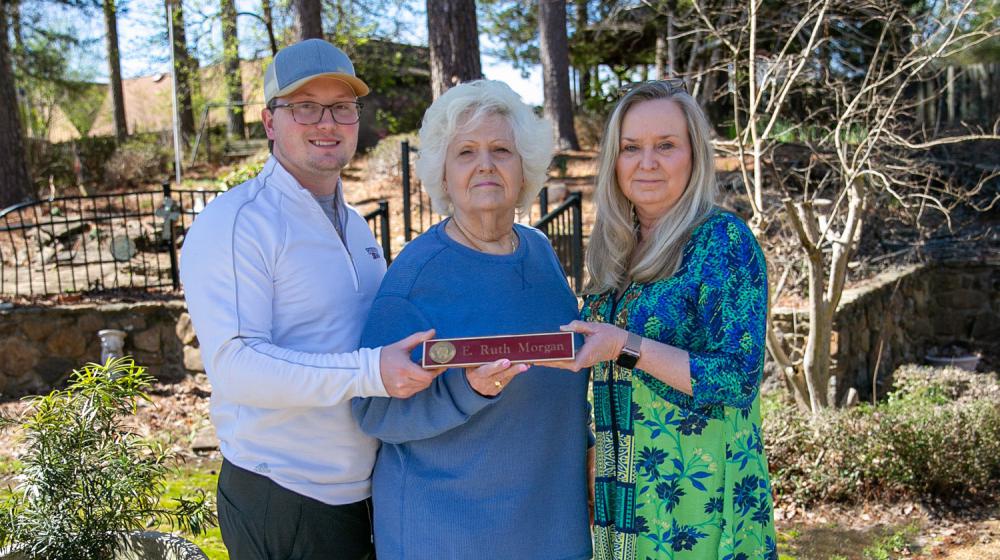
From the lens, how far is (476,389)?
6.37 feet

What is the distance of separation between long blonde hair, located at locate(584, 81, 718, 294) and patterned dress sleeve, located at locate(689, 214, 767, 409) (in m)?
0.07

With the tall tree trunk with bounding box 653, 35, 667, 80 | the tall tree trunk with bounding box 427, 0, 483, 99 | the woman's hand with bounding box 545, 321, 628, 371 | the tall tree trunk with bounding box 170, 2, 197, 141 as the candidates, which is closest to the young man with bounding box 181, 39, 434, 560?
the woman's hand with bounding box 545, 321, 628, 371

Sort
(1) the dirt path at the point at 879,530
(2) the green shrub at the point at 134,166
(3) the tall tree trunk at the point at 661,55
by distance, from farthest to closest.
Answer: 1. (2) the green shrub at the point at 134,166
2. (3) the tall tree trunk at the point at 661,55
3. (1) the dirt path at the point at 879,530

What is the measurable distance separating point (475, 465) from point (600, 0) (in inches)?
580

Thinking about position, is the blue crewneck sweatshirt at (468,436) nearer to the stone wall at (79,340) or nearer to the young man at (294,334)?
the young man at (294,334)

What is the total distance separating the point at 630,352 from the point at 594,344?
0.12 meters

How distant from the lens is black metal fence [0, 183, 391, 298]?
8.27 m

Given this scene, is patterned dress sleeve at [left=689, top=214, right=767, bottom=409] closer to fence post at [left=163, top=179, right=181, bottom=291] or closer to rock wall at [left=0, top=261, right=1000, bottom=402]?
rock wall at [left=0, top=261, right=1000, bottom=402]

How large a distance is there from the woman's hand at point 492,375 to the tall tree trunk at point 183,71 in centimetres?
1395

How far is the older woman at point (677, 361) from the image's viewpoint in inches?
80.6

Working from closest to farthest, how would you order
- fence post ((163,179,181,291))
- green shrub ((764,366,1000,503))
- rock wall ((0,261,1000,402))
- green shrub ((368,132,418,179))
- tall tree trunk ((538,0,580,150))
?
green shrub ((764,366,1000,503)) < rock wall ((0,261,1000,402)) < fence post ((163,179,181,291)) < green shrub ((368,132,418,179)) < tall tree trunk ((538,0,580,150))

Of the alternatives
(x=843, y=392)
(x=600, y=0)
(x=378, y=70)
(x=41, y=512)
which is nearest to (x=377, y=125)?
(x=378, y=70)

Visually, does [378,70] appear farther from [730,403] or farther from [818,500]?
[730,403]

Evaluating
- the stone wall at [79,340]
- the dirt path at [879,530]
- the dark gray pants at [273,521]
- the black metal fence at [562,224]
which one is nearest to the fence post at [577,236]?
the black metal fence at [562,224]
